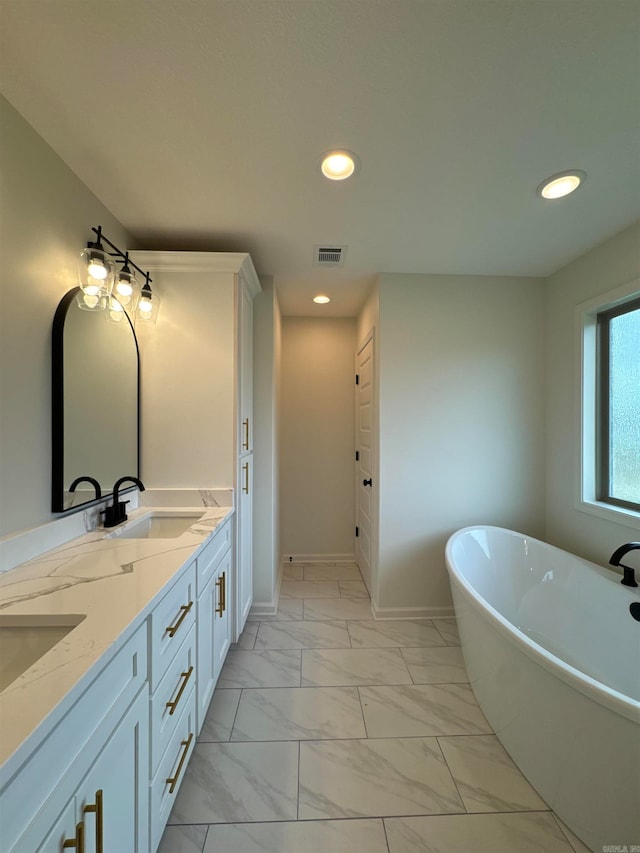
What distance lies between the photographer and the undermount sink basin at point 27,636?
81cm

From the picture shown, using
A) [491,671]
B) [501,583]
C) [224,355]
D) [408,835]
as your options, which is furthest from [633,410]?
[224,355]

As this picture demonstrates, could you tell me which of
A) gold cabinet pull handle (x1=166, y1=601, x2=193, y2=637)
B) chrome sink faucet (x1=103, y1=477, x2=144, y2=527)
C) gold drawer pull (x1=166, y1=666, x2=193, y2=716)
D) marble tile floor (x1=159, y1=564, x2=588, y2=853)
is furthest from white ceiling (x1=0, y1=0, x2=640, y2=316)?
marble tile floor (x1=159, y1=564, x2=588, y2=853)

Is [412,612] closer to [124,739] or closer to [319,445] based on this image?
[319,445]

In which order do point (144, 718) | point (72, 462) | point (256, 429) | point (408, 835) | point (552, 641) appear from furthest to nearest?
point (256, 429)
point (552, 641)
point (72, 462)
point (408, 835)
point (144, 718)

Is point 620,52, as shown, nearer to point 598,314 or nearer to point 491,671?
point 598,314

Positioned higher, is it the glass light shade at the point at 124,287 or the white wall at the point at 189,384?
the glass light shade at the point at 124,287

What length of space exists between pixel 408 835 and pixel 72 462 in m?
1.84

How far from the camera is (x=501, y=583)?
2178 millimetres

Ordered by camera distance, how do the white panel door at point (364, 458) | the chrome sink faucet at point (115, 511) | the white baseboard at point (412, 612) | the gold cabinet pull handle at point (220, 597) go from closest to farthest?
the chrome sink faucet at point (115, 511)
the gold cabinet pull handle at point (220, 597)
the white baseboard at point (412, 612)
the white panel door at point (364, 458)

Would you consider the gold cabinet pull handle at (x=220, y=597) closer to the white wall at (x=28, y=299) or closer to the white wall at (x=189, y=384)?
the white wall at (x=189, y=384)

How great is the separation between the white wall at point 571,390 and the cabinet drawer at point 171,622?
2.23 m

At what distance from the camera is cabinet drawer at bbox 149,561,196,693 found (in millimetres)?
982

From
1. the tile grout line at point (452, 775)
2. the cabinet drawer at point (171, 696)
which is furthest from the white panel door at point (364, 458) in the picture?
the cabinet drawer at point (171, 696)

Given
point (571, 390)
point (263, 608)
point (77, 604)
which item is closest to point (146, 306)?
point (77, 604)
